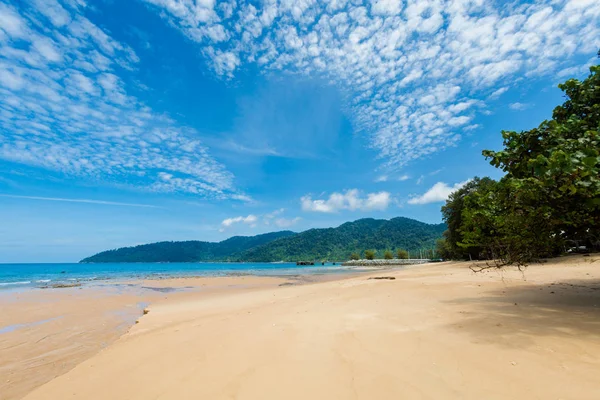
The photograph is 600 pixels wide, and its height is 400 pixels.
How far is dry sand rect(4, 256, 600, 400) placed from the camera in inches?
142

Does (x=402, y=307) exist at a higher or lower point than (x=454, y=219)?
lower

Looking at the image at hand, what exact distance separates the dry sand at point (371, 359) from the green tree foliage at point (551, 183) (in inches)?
78.8

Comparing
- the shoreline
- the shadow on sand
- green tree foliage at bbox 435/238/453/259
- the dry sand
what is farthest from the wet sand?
green tree foliage at bbox 435/238/453/259

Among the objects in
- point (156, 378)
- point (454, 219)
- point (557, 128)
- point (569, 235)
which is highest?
point (454, 219)

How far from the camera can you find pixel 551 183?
565cm

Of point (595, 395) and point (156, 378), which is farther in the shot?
point (156, 378)

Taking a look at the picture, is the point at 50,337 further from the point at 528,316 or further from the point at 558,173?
the point at 558,173

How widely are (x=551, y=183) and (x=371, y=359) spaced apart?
4705mm

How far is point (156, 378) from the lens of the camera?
4.74m

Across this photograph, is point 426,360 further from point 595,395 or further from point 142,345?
point 142,345

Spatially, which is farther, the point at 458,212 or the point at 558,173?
the point at 458,212

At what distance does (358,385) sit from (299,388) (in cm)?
76

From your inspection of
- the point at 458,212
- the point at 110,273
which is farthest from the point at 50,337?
the point at 110,273

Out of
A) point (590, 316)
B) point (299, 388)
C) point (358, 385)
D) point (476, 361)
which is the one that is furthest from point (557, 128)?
point (299, 388)
